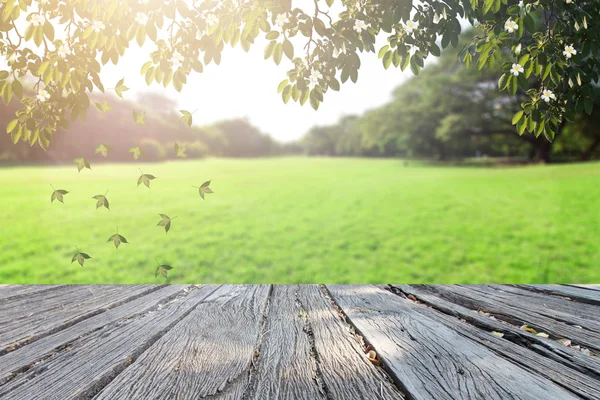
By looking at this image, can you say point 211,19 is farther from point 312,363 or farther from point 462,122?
point 462,122

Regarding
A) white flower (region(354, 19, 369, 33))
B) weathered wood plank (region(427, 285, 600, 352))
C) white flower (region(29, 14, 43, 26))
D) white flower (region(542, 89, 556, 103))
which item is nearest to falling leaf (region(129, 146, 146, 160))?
white flower (region(29, 14, 43, 26))

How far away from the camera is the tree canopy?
1.55 m

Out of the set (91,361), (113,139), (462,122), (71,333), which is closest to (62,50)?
(71,333)

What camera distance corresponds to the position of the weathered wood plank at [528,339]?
1.25m

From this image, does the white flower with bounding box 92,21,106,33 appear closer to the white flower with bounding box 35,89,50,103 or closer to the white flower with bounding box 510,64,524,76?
the white flower with bounding box 35,89,50,103

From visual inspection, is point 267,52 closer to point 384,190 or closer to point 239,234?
point 239,234

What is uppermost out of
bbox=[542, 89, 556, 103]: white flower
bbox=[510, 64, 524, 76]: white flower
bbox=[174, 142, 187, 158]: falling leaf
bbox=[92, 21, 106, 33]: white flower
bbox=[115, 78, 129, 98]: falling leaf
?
bbox=[92, 21, 106, 33]: white flower

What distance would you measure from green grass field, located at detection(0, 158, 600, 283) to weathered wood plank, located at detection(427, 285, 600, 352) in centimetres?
307

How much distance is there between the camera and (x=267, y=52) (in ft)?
5.03

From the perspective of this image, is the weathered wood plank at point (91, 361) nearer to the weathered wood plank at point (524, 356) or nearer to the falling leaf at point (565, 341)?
the weathered wood plank at point (524, 356)

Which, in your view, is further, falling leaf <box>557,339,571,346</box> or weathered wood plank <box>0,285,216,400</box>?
falling leaf <box>557,339,571,346</box>

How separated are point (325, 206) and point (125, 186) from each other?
633 centimetres

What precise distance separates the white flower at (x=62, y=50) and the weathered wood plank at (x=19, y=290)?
124 centimetres

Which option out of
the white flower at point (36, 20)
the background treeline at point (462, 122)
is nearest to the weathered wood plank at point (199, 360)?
the white flower at point (36, 20)
